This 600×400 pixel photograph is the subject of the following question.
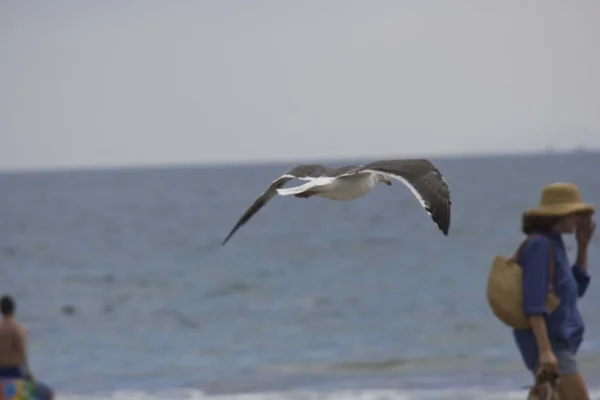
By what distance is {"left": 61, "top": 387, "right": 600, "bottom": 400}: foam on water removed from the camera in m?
14.0

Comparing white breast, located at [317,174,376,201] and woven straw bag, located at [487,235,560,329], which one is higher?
white breast, located at [317,174,376,201]

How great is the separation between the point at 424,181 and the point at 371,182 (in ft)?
2.69

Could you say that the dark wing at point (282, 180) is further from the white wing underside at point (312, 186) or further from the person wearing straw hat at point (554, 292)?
the person wearing straw hat at point (554, 292)

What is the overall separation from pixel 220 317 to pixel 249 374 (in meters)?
6.87

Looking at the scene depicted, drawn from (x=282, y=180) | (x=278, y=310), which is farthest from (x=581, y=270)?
(x=278, y=310)

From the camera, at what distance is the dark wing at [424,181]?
237 inches

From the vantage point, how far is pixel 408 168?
629 cm

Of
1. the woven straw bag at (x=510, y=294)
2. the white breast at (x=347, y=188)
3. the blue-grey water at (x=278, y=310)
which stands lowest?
the blue-grey water at (x=278, y=310)

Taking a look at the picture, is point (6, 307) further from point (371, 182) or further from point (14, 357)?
point (371, 182)

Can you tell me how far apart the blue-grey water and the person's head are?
24.8 ft

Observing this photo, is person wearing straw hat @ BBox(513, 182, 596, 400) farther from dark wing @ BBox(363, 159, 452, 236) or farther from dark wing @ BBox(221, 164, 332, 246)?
dark wing @ BBox(221, 164, 332, 246)

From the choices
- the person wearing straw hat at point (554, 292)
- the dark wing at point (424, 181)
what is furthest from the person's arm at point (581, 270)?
the dark wing at point (424, 181)

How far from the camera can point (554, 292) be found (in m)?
6.03

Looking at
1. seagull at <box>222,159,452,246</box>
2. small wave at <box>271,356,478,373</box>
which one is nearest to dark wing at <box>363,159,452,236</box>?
seagull at <box>222,159,452,246</box>
